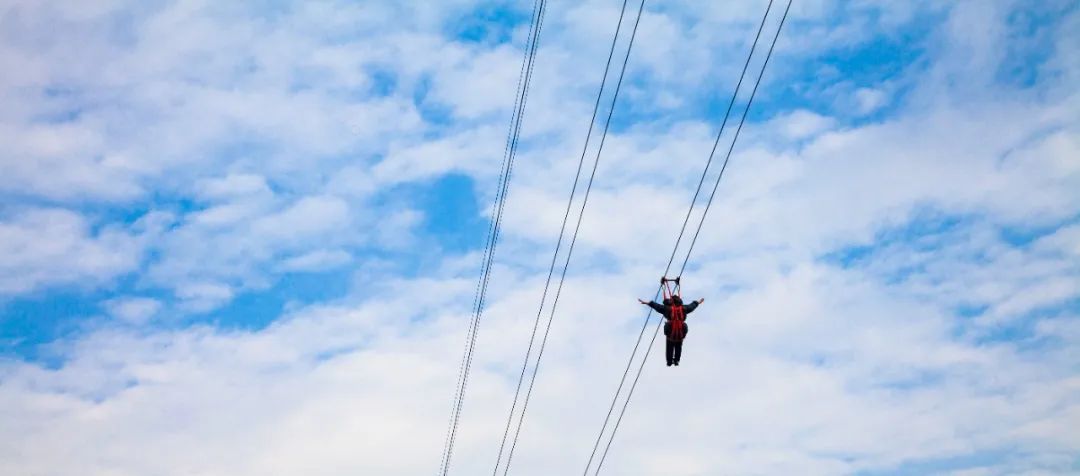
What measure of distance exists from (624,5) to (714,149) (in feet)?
10.3

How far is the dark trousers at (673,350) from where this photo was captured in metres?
20.6

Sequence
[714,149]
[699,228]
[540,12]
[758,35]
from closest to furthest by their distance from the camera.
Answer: [758,35] → [714,149] → [699,228] → [540,12]

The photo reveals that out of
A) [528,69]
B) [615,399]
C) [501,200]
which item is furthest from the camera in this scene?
[501,200]

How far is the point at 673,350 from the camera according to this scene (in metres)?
20.7

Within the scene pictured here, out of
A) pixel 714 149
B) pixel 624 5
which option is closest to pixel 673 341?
pixel 714 149

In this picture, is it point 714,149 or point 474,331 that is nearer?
point 714,149

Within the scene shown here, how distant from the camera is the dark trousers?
67.5 feet

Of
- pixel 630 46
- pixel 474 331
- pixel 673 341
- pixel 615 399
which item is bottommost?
pixel 615 399

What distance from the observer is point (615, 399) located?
19.4 m

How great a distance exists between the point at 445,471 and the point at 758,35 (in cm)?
2618

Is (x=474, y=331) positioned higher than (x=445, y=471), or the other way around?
(x=474, y=331)

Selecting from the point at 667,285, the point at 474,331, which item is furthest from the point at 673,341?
the point at 474,331

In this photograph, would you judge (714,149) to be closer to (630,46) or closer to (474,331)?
(630,46)

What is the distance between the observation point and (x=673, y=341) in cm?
2052
